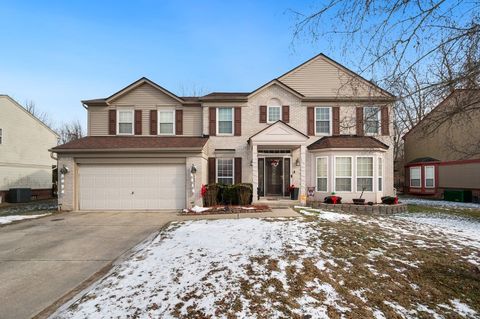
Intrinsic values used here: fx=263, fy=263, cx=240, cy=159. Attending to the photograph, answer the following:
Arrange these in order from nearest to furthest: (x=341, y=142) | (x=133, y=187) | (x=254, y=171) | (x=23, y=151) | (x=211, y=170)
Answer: (x=133, y=187) → (x=254, y=171) → (x=341, y=142) → (x=211, y=170) → (x=23, y=151)

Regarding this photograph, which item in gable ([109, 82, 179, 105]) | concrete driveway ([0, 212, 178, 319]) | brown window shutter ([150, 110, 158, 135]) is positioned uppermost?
gable ([109, 82, 179, 105])

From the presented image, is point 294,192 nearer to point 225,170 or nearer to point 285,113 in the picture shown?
point 225,170

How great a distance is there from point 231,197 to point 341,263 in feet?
25.0

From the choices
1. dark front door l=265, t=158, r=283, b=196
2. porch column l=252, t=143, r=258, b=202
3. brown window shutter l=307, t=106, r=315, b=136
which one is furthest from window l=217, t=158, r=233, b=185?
brown window shutter l=307, t=106, r=315, b=136

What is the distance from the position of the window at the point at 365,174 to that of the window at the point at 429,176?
1090 cm

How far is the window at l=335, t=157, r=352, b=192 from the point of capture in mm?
13328

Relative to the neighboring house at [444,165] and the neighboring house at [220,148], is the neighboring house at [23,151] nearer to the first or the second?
the neighboring house at [220,148]

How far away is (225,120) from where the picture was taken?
48.2 feet

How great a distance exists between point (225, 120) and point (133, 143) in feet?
16.3

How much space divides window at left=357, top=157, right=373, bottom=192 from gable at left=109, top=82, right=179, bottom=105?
10.4 m

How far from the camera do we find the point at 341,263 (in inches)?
205

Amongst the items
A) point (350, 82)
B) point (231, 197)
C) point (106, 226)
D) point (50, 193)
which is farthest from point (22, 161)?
point (350, 82)

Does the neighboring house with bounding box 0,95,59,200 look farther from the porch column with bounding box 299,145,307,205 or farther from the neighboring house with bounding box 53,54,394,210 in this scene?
the porch column with bounding box 299,145,307,205

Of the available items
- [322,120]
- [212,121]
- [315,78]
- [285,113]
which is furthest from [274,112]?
[212,121]
